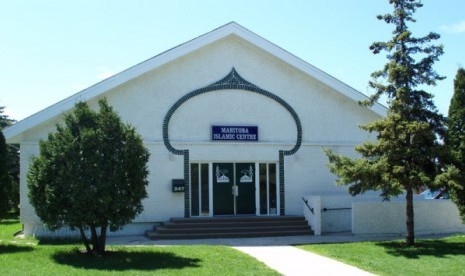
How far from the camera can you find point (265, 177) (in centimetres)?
2155

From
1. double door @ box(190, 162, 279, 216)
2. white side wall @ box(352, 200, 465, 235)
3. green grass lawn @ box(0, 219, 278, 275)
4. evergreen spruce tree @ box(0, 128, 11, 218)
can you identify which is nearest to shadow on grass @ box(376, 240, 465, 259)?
white side wall @ box(352, 200, 465, 235)

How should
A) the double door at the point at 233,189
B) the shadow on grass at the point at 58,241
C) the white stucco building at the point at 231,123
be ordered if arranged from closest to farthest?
the shadow on grass at the point at 58,241 < the white stucco building at the point at 231,123 < the double door at the point at 233,189

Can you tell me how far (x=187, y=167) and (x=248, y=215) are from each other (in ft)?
9.89

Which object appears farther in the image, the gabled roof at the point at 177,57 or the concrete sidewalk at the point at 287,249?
the gabled roof at the point at 177,57

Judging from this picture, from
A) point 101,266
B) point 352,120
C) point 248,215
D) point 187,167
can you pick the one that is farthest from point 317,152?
point 101,266

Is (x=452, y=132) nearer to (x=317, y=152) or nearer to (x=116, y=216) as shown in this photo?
(x=317, y=152)

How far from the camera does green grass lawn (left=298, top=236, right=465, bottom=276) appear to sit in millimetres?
12336

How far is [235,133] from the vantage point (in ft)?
69.1

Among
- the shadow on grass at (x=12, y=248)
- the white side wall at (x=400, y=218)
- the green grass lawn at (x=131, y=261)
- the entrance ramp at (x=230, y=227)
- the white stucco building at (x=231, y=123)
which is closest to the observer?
the green grass lawn at (x=131, y=261)

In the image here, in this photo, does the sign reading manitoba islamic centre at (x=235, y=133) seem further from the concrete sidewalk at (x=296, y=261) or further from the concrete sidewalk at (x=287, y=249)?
the concrete sidewalk at (x=296, y=261)

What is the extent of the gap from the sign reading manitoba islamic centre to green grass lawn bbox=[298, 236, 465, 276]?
599 cm

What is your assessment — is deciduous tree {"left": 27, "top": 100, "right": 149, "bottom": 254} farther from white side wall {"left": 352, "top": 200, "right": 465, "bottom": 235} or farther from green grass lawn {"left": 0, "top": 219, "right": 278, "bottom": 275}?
white side wall {"left": 352, "top": 200, "right": 465, "bottom": 235}

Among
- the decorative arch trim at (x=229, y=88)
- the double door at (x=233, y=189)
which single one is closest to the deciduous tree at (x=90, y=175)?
the decorative arch trim at (x=229, y=88)

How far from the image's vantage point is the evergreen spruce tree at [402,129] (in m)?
15.8
